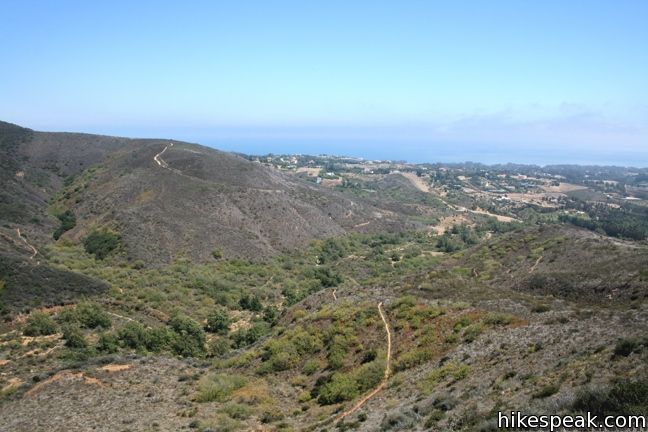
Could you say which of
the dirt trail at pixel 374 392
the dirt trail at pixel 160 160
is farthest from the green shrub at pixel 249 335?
the dirt trail at pixel 160 160

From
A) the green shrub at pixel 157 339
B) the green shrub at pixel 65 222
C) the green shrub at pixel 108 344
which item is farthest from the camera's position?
the green shrub at pixel 65 222

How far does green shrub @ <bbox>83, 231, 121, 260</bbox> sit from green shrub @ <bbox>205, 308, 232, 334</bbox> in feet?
61.9

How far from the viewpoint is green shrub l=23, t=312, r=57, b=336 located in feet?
86.8

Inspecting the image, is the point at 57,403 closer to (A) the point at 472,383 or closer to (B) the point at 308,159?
(A) the point at 472,383

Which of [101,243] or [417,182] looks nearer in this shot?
[101,243]

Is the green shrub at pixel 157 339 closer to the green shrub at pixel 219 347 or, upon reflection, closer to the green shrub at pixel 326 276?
the green shrub at pixel 219 347

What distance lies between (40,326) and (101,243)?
24884 millimetres

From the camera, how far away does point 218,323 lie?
34.6m

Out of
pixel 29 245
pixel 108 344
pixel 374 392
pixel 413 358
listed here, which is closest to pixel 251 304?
pixel 108 344

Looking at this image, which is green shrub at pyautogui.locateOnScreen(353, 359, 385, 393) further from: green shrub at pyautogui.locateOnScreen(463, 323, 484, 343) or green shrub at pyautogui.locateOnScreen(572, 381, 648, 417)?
green shrub at pyautogui.locateOnScreen(572, 381, 648, 417)

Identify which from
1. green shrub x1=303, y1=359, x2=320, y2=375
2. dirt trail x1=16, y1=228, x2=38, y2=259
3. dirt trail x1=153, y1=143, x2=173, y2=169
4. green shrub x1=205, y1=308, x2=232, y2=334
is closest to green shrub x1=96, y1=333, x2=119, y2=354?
green shrub x1=205, y1=308, x2=232, y2=334

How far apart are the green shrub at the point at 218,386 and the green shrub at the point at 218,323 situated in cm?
1317

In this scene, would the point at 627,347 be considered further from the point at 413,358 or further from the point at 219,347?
the point at 219,347

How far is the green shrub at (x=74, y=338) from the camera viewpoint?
83.3 feet
